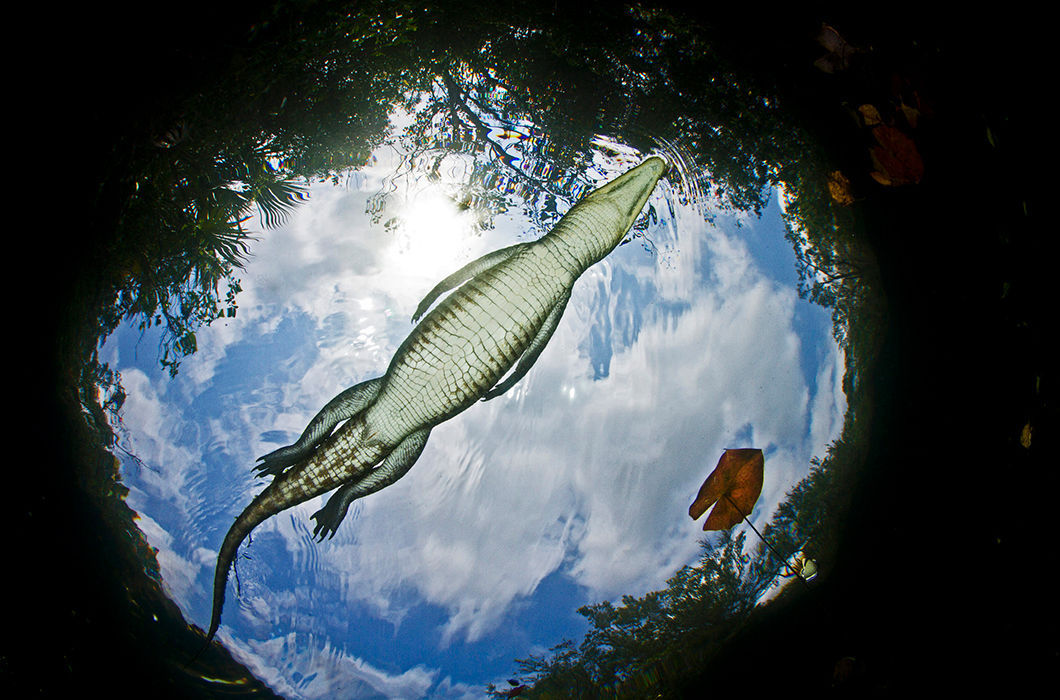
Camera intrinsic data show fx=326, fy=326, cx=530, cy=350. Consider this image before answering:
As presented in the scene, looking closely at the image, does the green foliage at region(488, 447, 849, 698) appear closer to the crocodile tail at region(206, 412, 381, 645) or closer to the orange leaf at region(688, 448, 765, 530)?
the orange leaf at region(688, 448, 765, 530)

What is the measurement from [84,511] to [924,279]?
418cm

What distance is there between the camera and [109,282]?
138cm

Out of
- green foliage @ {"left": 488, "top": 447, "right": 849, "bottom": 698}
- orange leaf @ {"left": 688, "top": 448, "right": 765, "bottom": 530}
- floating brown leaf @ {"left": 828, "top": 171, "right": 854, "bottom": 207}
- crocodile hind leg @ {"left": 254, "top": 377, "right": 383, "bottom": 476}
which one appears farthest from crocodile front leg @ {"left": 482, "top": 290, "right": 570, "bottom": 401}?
green foliage @ {"left": 488, "top": 447, "right": 849, "bottom": 698}

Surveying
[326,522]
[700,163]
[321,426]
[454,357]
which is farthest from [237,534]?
[700,163]

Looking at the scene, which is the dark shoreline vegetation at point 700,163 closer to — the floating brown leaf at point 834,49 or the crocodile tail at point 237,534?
the floating brown leaf at point 834,49

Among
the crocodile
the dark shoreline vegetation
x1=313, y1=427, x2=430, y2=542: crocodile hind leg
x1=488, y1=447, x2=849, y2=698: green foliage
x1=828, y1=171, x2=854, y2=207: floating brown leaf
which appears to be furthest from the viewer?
x1=488, y1=447, x2=849, y2=698: green foliage

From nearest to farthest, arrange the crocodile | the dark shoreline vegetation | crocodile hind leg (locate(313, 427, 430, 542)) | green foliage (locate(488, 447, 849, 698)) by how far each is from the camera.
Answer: the crocodile < the dark shoreline vegetation < crocodile hind leg (locate(313, 427, 430, 542)) < green foliage (locate(488, 447, 849, 698))

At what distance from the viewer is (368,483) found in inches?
54.1

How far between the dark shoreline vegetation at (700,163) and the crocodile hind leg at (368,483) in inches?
40.4

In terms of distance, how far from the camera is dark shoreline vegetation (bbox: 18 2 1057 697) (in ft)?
4.09

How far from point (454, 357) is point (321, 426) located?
649 mm

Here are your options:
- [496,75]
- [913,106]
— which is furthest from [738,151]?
[496,75]

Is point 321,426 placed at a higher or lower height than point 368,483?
higher

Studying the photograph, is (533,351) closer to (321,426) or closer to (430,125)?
(321,426)
